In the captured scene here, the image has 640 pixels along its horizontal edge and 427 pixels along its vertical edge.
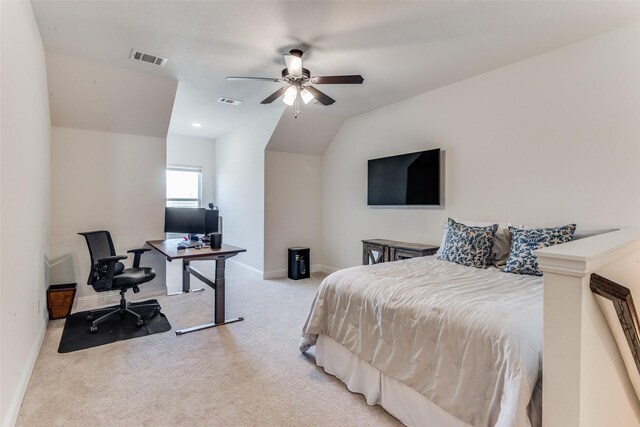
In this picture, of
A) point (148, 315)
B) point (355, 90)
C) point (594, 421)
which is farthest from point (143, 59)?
point (594, 421)

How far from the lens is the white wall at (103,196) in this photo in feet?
12.1

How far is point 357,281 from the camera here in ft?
7.49

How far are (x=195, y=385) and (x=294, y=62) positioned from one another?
2.63 m

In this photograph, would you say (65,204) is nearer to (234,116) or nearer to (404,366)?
(234,116)

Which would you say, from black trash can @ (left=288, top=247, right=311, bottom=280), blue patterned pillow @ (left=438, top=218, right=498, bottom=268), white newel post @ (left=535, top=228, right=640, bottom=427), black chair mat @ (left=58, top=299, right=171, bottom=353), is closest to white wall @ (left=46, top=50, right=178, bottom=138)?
black chair mat @ (left=58, top=299, right=171, bottom=353)

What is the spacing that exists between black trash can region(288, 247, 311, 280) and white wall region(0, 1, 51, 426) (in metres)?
3.11

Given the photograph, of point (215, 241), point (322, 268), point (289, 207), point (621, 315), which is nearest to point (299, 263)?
point (322, 268)

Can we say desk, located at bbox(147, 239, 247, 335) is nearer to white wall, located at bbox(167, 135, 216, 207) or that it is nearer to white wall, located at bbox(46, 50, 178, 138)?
white wall, located at bbox(46, 50, 178, 138)

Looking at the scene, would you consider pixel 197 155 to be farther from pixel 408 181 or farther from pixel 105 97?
pixel 408 181

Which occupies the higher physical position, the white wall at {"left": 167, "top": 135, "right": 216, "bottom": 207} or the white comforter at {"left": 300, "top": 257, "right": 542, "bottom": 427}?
the white wall at {"left": 167, "top": 135, "right": 216, "bottom": 207}

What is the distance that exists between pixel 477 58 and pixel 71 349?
181 inches

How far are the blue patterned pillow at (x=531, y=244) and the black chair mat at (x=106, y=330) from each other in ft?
10.8

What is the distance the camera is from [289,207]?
17.8 ft

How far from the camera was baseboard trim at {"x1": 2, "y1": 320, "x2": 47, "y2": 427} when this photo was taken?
1728 millimetres
